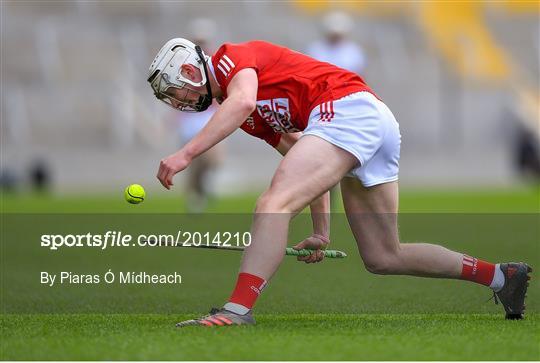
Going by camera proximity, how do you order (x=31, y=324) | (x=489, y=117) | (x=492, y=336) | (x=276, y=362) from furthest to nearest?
(x=489, y=117) < (x=31, y=324) < (x=492, y=336) < (x=276, y=362)

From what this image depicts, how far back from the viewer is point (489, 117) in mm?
29188

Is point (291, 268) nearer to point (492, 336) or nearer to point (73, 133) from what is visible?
point (492, 336)

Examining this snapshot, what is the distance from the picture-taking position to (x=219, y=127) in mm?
5688

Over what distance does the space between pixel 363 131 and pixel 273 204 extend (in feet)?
2.07

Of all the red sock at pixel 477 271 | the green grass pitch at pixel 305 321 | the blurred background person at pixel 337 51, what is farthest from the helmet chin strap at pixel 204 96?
the blurred background person at pixel 337 51

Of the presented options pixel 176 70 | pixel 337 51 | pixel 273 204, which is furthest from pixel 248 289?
pixel 337 51

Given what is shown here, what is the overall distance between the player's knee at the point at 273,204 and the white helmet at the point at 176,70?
2.49 feet

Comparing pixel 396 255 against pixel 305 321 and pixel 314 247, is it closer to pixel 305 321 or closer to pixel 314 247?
pixel 314 247

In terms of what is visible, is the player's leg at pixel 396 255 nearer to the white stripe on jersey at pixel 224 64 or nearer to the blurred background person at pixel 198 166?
the white stripe on jersey at pixel 224 64

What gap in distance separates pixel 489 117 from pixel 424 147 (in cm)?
196

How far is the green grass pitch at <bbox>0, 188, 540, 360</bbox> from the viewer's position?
4891mm

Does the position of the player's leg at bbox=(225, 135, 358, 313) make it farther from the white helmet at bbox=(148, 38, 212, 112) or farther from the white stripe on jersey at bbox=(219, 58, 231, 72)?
the white helmet at bbox=(148, 38, 212, 112)

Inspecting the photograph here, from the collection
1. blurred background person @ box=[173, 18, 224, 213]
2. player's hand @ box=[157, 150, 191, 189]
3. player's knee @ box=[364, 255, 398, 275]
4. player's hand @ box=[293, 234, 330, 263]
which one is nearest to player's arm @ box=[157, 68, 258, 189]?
player's hand @ box=[157, 150, 191, 189]

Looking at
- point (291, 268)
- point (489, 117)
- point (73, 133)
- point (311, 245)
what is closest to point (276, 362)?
point (311, 245)
